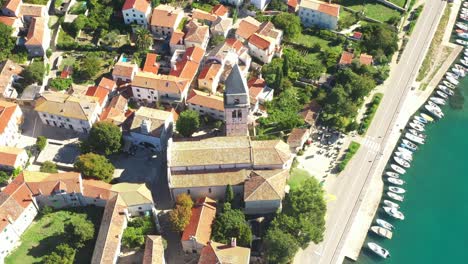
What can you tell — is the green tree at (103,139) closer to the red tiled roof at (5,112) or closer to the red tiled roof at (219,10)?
the red tiled roof at (5,112)

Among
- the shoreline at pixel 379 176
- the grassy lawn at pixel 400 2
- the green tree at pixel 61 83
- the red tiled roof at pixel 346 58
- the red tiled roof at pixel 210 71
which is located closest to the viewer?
the shoreline at pixel 379 176

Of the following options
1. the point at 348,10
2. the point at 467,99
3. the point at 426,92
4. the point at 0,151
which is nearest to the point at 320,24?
the point at 348,10

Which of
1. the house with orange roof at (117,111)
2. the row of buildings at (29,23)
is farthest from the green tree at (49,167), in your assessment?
the row of buildings at (29,23)

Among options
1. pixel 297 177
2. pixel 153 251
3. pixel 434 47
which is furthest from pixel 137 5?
pixel 434 47

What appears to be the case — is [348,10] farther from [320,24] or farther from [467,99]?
[467,99]

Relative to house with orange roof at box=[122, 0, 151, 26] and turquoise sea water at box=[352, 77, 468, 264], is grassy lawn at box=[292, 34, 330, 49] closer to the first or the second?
turquoise sea water at box=[352, 77, 468, 264]

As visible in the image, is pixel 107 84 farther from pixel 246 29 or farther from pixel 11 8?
pixel 246 29
